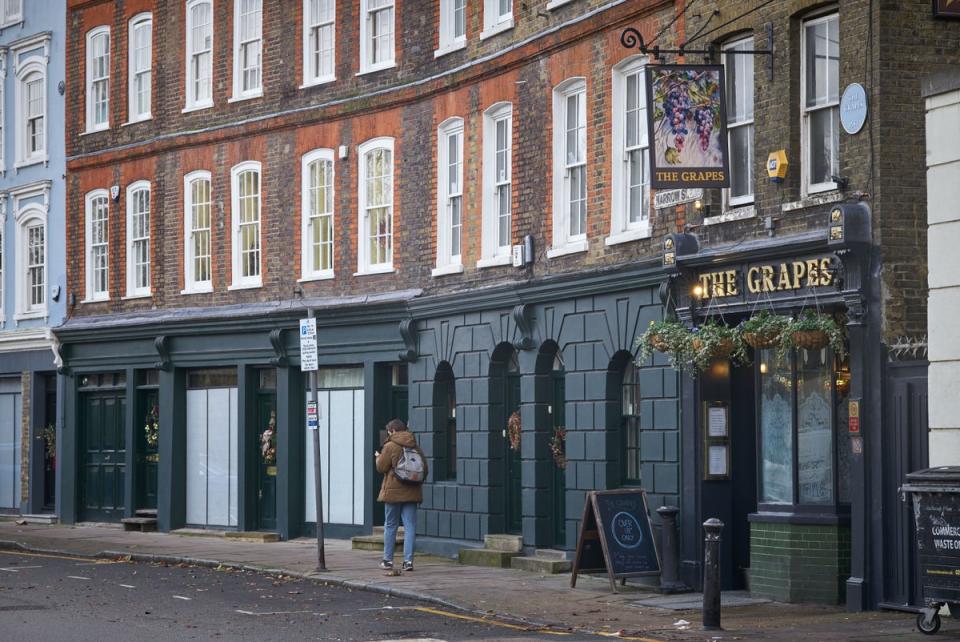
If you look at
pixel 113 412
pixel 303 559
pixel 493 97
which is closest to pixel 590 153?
pixel 493 97

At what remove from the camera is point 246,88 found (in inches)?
1168

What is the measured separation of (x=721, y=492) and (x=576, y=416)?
9.56 feet

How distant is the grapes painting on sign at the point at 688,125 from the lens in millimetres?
17875

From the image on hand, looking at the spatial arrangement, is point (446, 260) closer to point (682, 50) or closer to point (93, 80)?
point (682, 50)

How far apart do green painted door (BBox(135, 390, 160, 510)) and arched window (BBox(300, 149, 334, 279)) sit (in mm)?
5442

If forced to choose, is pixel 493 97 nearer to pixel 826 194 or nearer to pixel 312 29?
pixel 312 29

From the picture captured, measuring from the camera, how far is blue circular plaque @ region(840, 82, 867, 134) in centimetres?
1686

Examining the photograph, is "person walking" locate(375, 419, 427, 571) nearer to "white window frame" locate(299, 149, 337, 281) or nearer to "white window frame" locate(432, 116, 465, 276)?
"white window frame" locate(432, 116, 465, 276)

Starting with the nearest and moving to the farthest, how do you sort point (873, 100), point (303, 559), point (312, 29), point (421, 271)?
point (873, 100) → point (303, 559) → point (421, 271) → point (312, 29)

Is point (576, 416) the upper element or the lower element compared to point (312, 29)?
lower

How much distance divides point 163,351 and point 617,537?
1379cm

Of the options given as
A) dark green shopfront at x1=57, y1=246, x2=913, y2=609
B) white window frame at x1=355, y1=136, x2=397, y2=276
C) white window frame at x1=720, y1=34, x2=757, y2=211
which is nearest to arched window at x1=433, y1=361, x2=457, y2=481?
dark green shopfront at x1=57, y1=246, x2=913, y2=609

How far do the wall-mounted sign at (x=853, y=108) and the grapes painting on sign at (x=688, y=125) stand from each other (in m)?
1.41

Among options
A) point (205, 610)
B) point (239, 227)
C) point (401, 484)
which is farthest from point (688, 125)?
point (239, 227)
